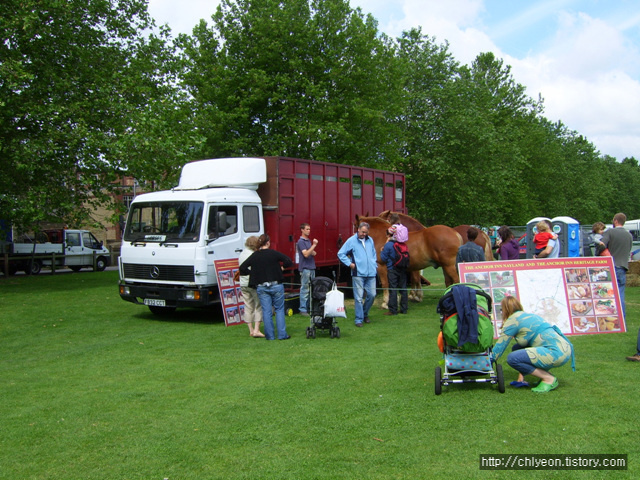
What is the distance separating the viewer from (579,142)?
64688mm

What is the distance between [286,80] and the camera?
26.4 meters

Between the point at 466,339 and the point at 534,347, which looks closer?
the point at 466,339

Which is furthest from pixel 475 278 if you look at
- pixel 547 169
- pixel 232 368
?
pixel 547 169

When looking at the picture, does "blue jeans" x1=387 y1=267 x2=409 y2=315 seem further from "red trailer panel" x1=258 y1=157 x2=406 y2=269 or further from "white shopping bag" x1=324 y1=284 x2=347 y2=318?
"white shopping bag" x1=324 y1=284 x2=347 y2=318

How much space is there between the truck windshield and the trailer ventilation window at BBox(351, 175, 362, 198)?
515cm

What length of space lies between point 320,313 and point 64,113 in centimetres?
1276

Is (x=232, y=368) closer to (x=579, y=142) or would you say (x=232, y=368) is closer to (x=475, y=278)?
(x=475, y=278)

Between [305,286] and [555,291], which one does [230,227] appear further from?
[555,291]

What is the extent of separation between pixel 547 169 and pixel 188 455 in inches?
1983

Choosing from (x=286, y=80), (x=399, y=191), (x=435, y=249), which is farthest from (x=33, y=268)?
(x=435, y=249)

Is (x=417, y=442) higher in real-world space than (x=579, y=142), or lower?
lower

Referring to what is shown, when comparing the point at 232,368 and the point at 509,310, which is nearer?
the point at 509,310

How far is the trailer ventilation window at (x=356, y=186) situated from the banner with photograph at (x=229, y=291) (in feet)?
16.3

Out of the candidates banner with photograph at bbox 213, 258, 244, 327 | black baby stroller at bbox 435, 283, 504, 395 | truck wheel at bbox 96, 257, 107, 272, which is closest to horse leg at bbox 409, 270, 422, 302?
banner with photograph at bbox 213, 258, 244, 327
